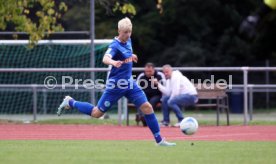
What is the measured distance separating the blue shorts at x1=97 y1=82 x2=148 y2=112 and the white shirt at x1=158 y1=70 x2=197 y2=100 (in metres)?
6.88

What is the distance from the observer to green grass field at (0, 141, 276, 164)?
36.1 ft

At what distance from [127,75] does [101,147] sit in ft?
4.19

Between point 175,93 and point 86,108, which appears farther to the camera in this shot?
point 175,93

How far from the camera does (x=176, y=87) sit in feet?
67.7

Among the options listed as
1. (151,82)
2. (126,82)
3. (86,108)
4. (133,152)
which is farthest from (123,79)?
(151,82)

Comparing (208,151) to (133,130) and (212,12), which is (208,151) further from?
(212,12)

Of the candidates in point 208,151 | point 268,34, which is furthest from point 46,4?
point 268,34

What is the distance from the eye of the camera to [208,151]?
12.5m

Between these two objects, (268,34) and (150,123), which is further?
(150,123)

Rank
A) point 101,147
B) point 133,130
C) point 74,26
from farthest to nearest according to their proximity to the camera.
Answer: 1. point 74,26
2. point 133,130
3. point 101,147

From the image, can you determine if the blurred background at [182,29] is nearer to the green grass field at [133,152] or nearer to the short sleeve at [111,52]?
the green grass field at [133,152]

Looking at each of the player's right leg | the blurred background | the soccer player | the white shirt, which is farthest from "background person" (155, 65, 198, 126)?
the blurred background

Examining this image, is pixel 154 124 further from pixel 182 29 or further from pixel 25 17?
pixel 182 29

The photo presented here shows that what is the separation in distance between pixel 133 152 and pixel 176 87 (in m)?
8.46
